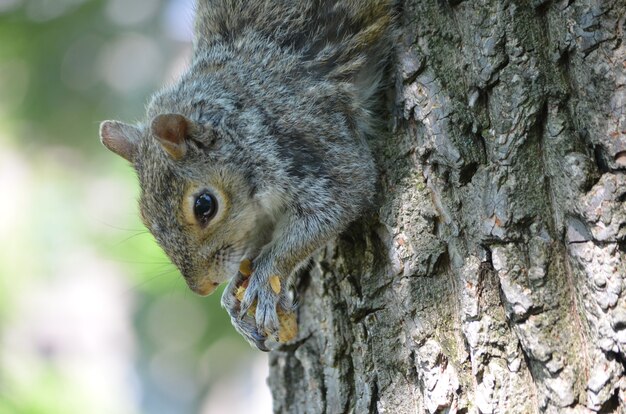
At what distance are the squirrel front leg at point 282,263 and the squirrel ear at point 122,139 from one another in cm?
64

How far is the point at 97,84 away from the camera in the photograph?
3564 millimetres

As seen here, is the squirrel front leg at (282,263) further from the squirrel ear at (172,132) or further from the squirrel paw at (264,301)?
the squirrel ear at (172,132)

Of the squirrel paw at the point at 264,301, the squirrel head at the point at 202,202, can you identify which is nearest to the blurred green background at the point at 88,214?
the squirrel head at the point at 202,202

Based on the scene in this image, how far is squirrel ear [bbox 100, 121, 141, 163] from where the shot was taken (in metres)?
2.45

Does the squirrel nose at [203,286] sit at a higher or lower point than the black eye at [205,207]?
lower

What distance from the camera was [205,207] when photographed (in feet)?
7.25

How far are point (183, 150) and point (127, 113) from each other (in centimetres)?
151

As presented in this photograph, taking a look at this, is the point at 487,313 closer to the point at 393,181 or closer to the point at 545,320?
the point at 545,320

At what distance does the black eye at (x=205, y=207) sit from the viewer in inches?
86.7

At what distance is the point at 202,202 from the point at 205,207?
0.06 ft

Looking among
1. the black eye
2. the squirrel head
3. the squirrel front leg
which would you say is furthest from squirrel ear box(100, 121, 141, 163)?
the squirrel front leg

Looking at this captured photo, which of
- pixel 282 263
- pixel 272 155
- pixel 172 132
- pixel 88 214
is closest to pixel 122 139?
pixel 172 132

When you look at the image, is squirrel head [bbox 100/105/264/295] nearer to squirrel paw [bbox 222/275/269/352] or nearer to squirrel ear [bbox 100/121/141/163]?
squirrel paw [bbox 222/275/269/352]

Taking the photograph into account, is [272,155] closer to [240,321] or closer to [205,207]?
[205,207]
